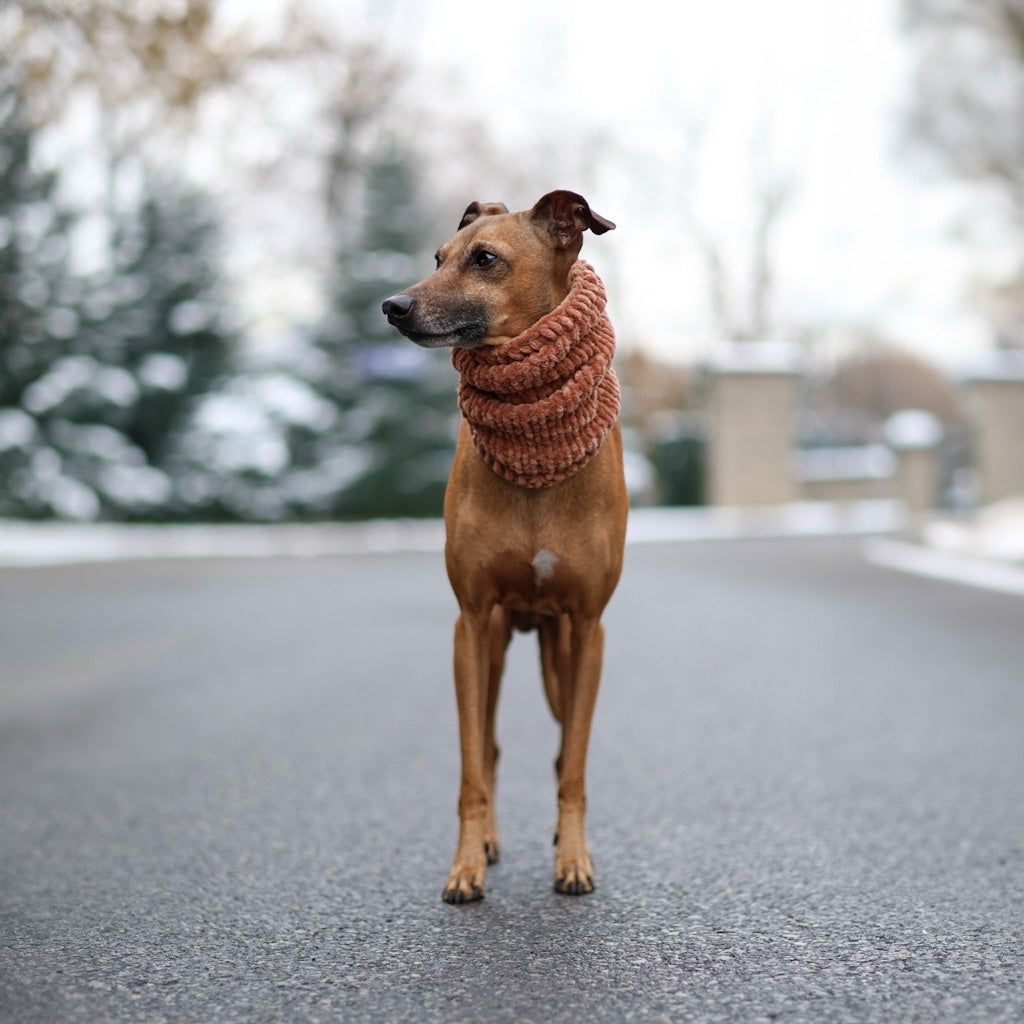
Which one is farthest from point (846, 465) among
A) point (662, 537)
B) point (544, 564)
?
Result: point (544, 564)

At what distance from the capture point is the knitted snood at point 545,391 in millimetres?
3439

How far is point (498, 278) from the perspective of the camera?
344cm

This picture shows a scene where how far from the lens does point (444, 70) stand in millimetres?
33250

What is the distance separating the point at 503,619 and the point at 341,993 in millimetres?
1434

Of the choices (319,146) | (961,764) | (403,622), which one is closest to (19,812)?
(961,764)

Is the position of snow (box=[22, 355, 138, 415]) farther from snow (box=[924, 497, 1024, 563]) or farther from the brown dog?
the brown dog

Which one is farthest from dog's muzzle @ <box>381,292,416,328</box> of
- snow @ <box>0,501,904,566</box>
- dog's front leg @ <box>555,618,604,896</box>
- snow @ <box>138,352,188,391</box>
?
snow @ <box>138,352,188,391</box>

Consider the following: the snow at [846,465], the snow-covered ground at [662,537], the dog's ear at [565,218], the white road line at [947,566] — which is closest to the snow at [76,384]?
the snow-covered ground at [662,537]

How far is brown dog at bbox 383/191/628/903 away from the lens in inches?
135

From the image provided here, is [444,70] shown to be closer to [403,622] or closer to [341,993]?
[403,622]

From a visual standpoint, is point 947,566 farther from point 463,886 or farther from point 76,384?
point 76,384

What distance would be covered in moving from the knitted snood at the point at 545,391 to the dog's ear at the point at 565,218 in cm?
12

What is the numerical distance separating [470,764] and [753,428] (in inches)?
963

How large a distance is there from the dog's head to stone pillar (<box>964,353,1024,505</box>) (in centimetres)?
2434
